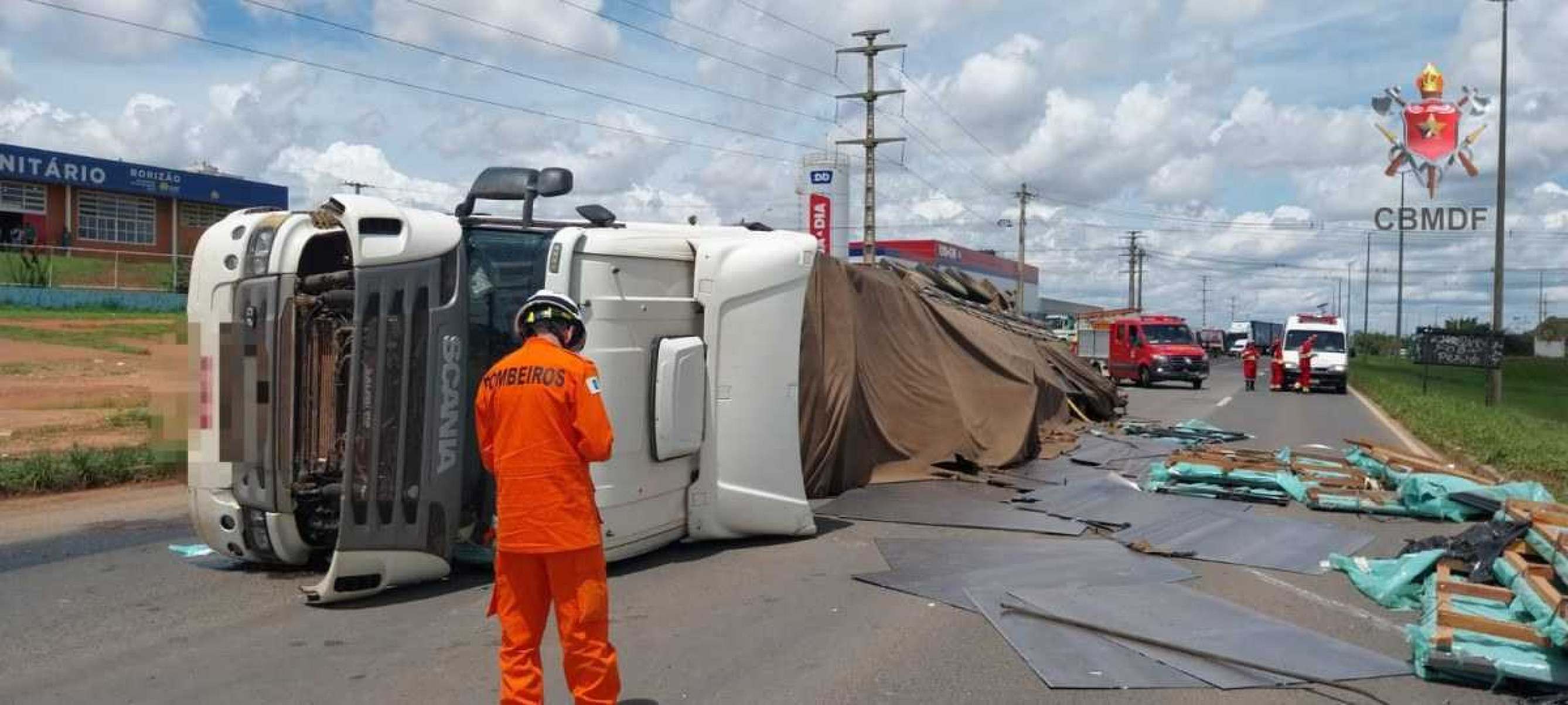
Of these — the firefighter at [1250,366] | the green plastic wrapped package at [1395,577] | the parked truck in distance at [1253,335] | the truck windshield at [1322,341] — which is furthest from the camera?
the parked truck in distance at [1253,335]

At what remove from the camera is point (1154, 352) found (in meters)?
35.6

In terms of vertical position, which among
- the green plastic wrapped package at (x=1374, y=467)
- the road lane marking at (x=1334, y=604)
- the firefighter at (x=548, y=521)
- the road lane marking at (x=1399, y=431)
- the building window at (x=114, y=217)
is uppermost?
the building window at (x=114, y=217)

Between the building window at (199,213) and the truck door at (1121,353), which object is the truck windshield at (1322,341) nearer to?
the truck door at (1121,353)

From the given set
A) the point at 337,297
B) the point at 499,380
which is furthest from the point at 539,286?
the point at 499,380

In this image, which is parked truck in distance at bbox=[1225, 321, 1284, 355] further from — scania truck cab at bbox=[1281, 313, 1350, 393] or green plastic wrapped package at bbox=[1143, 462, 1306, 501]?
green plastic wrapped package at bbox=[1143, 462, 1306, 501]

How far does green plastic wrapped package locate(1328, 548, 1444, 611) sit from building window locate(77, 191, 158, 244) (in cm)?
4827

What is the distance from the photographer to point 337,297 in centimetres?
660

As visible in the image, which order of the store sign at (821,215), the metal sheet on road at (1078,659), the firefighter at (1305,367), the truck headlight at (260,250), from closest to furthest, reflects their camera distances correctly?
1. the metal sheet on road at (1078,659)
2. the truck headlight at (260,250)
3. the firefighter at (1305,367)
4. the store sign at (821,215)

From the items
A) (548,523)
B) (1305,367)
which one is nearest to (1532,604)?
(548,523)

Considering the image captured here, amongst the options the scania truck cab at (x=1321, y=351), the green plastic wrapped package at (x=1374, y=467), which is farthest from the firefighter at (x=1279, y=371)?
the green plastic wrapped package at (x=1374, y=467)

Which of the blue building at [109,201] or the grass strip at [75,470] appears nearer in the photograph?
the grass strip at [75,470]

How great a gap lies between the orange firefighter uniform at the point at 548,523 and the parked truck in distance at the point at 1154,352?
3152 cm

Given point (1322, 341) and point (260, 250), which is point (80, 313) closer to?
point (260, 250)

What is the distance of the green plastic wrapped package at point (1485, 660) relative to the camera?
5.22 metres
